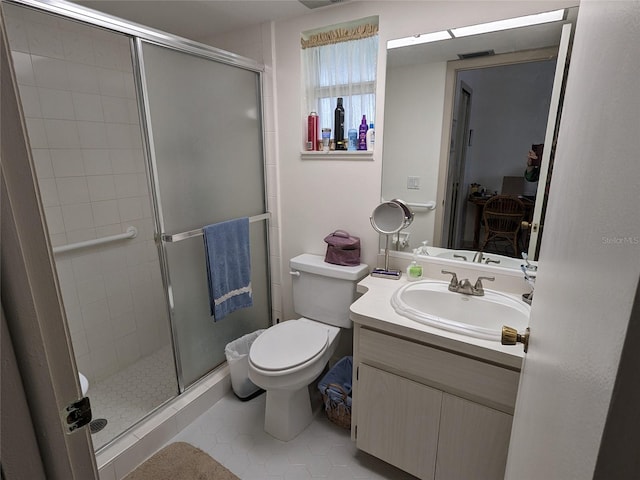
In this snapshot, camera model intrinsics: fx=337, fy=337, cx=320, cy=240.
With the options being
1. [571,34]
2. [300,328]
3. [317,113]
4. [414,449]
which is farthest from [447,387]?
[317,113]

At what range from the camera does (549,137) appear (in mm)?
1395

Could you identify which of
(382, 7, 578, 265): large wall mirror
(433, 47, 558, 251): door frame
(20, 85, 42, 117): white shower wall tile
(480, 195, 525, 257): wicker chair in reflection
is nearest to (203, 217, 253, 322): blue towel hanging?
(382, 7, 578, 265): large wall mirror

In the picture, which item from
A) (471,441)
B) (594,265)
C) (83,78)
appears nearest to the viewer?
(594,265)

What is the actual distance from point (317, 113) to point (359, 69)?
1.09ft

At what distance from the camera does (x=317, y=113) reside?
1.97m

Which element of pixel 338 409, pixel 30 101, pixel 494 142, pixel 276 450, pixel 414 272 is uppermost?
pixel 30 101

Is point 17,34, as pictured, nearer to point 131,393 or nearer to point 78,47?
point 78,47

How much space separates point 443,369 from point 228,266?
1212mm

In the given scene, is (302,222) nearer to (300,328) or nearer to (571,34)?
(300,328)

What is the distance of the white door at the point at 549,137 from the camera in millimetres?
1304

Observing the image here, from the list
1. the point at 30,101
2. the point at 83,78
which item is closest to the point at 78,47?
the point at 83,78

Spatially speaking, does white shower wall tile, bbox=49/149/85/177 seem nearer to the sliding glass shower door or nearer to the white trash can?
the sliding glass shower door

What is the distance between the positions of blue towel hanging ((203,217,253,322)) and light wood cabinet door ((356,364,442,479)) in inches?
33.5

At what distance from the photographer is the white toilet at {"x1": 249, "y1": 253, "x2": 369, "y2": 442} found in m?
1.58
